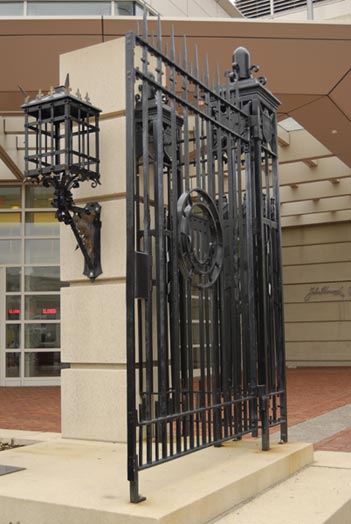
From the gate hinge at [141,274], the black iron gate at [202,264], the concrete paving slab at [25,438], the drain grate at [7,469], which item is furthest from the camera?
the concrete paving slab at [25,438]

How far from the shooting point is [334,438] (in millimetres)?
6977

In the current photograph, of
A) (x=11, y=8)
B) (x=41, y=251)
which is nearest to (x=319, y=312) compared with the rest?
(x=41, y=251)

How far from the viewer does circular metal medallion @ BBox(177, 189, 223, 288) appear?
12.7 feet

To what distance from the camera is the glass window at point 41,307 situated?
1591cm

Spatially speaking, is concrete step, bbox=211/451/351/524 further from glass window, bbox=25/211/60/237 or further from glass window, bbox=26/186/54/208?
glass window, bbox=26/186/54/208

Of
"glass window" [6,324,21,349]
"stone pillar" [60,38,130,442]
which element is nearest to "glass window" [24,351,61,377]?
"glass window" [6,324,21,349]

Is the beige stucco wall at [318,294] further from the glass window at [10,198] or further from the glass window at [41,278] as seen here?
the glass window at [10,198]

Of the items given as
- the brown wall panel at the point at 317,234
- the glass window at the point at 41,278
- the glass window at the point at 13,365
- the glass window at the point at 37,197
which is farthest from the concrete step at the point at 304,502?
the brown wall panel at the point at 317,234

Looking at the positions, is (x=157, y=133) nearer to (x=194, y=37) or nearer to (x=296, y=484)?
(x=296, y=484)

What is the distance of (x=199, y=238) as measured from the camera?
415 cm

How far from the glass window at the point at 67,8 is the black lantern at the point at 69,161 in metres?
9.31

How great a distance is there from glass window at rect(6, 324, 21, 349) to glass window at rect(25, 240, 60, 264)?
5.37 feet

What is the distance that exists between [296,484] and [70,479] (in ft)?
4.81

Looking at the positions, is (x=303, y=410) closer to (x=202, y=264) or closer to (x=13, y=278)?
(x=202, y=264)
